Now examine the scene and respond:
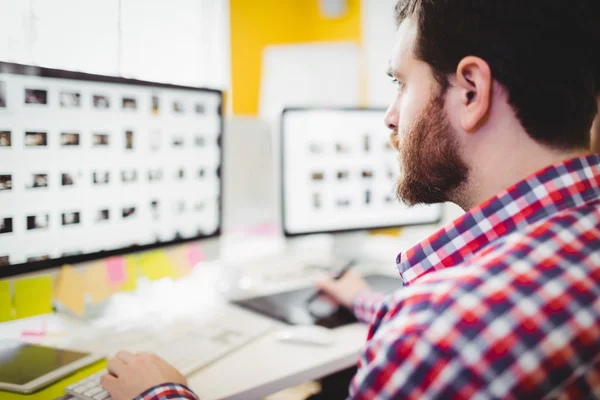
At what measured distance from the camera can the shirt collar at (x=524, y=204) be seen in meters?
0.60

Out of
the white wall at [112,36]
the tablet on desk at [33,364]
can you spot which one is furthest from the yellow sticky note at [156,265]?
the white wall at [112,36]

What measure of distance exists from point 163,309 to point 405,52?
77 centimetres

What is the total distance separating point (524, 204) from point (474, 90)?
166 mm

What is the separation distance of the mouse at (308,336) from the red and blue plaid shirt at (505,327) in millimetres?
431

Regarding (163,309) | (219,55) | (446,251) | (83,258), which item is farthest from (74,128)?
(219,55)

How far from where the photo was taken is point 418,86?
75 centimetres

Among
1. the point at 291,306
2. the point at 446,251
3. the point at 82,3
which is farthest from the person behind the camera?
the point at 82,3

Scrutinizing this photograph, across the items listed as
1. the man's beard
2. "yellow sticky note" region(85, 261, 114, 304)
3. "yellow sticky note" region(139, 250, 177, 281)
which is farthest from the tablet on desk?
the man's beard

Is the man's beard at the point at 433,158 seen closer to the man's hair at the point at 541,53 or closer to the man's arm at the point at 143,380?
the man's hair at the point at 541,53

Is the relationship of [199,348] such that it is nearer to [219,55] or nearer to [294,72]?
[294,72]

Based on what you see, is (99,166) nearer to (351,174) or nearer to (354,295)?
(354,295)

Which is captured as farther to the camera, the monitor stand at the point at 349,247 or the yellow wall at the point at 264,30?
the yellow wall at the point at 264,30

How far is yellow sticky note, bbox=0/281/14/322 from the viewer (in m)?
0.92

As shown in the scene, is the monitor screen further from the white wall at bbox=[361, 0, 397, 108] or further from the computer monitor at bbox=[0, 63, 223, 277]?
the white wall at bbox=[361, 0, 397, 108]
